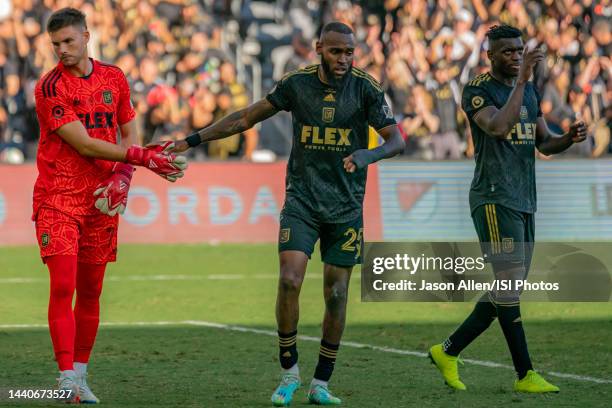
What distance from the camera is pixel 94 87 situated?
8.14m

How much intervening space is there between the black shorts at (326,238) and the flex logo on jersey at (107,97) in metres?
1.28

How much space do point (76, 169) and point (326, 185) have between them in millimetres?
1544

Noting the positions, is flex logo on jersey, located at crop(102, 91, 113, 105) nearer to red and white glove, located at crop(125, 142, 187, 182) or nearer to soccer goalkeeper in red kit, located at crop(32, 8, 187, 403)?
soccer goalkeeper in red kit, located at crop(32, 8, 187, 403)

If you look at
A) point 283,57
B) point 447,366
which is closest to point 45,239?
point 447,366

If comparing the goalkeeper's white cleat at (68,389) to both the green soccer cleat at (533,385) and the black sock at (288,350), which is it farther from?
the green soccer cleat at (533,385)

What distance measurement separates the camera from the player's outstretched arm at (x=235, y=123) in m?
8.49

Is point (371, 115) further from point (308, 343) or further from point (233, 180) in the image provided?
point (233, 180)

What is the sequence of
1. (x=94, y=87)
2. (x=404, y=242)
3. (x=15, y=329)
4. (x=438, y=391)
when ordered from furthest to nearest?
(x=404, y=242), (x=15, y=329), (x=438, y=391), (x=94, y=87)

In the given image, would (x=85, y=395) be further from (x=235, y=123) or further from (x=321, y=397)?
(x=235, y=123)

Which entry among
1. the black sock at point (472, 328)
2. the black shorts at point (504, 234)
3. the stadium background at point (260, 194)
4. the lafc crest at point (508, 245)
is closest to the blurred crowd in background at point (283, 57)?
the stadium background at point (260, 194)

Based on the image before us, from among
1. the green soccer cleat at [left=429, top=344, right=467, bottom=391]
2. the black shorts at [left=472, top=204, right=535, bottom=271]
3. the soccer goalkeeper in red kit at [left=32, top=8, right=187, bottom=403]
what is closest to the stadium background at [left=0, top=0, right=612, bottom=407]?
the green soccer cleat at [left=429, top=344, right=467, bottom=391]

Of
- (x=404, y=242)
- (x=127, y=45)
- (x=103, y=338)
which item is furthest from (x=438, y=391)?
(x=127, y=45)

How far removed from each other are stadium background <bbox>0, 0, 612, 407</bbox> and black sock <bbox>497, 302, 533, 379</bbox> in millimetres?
256

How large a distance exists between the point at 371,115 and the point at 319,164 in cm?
44
